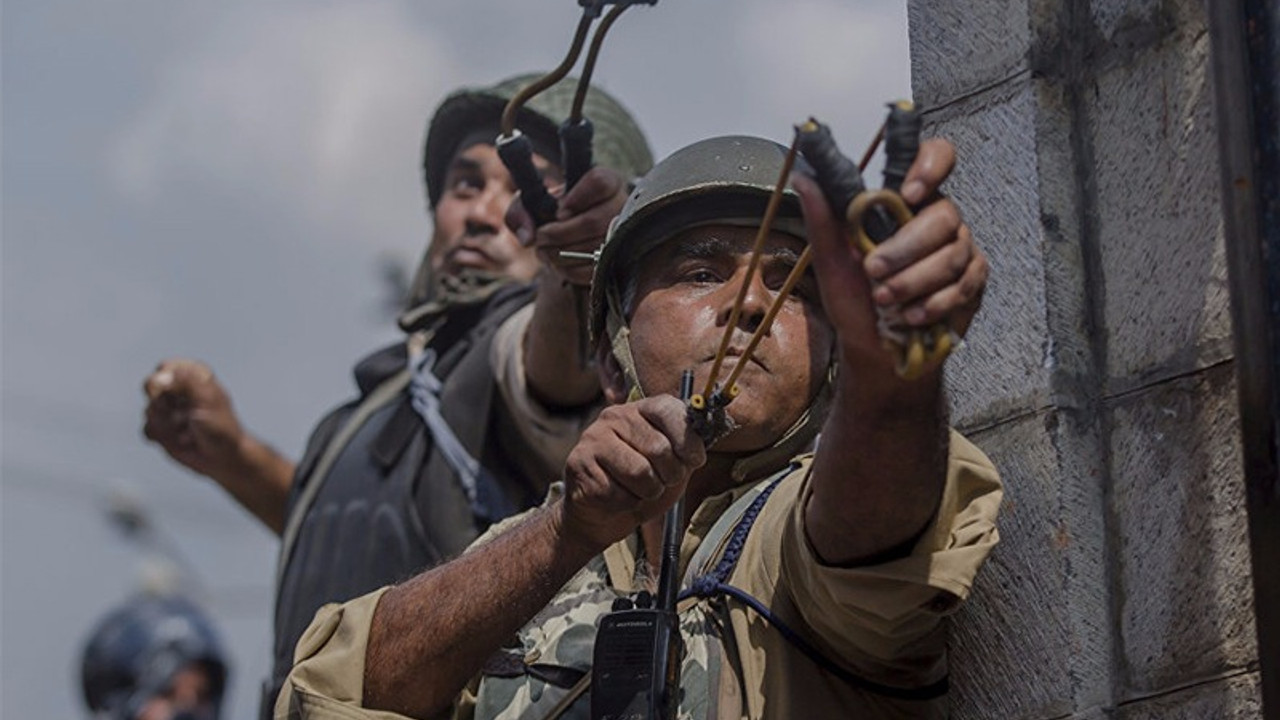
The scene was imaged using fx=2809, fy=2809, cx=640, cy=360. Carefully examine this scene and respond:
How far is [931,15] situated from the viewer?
467 cm

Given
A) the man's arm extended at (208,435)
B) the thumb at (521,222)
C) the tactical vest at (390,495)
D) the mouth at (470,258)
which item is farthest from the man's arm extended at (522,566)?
the man's arm extended at (208,435)

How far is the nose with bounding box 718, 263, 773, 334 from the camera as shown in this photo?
172 inches

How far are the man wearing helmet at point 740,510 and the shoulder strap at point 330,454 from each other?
2626 millimetres

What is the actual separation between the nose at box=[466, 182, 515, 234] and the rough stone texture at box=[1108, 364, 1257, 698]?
11.6 feet

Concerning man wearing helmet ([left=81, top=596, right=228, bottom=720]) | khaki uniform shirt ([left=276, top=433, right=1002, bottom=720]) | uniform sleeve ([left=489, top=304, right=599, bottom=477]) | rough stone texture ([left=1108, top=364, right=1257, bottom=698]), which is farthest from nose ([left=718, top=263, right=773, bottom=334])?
man wearing helmet ([left=81, top=596, right=228, bottom=720])

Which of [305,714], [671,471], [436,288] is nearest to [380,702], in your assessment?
[305,714]

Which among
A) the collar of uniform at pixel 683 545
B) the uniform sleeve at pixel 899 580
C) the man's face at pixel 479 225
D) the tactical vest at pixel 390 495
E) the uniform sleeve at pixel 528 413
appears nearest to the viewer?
the uniform sleeve at pixel 899 580

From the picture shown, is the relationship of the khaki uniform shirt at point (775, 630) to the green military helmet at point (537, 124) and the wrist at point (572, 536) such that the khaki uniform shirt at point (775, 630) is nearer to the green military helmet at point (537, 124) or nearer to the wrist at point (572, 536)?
the wrist at point (572, 536)

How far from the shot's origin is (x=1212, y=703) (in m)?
4.02

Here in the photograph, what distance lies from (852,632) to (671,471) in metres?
0.34

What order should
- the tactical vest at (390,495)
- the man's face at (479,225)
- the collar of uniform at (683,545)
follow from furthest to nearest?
the man's face at (479,225)
the tactical vest at (390,495)
the collar of uniform at (683,545)

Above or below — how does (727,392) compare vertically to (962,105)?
below

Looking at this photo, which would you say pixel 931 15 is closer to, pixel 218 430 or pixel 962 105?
pixel 962 105

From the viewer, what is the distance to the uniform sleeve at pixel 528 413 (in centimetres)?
673
